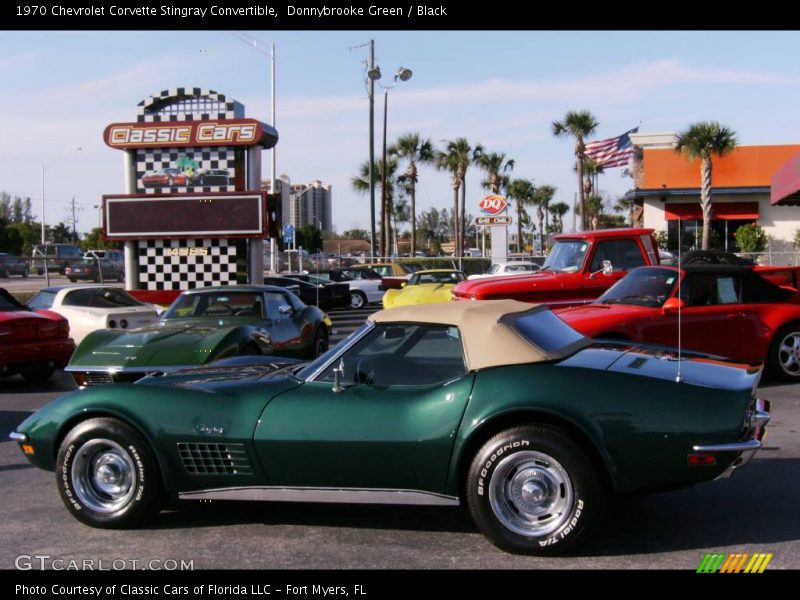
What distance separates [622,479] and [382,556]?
1.26 meters

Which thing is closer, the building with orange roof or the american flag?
the building with orange roof

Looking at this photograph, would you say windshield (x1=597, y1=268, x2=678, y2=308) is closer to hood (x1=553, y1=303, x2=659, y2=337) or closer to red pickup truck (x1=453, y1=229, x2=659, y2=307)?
hood (x1=553, y1=303, x2=659, y2=337)

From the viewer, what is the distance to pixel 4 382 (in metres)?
11.7

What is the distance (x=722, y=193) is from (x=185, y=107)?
2759 cm

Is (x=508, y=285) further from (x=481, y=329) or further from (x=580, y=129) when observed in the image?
(x=580, y=129)

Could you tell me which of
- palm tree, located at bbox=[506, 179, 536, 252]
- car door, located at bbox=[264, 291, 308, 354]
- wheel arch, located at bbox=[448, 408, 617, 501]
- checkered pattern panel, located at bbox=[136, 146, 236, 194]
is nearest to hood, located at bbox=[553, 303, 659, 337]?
car door, located at bbox=[264, 291, 308, 354]

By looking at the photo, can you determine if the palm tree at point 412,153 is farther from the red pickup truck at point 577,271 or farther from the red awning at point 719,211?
the red pickup truck at point 577,271

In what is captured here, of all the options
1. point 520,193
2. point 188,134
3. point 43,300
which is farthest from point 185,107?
point 520,193

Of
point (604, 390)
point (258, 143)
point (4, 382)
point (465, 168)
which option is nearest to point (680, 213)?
point (465, 168)

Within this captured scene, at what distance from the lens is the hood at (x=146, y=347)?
8164 millimetres

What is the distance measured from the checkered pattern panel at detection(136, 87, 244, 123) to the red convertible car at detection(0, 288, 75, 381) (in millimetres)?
8864

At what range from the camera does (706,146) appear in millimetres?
35375

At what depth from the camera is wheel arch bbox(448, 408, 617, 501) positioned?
429 cm

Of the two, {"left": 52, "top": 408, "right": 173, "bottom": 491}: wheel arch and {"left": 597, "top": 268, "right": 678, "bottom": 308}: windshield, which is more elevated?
{"left": 597, "top": 268, "right": 678, "bottom": 308}: windshield
